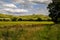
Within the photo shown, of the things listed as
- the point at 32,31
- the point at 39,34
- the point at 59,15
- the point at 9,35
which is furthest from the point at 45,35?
the point at 59,15

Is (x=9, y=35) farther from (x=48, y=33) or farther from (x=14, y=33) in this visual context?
(x=48, y=33)

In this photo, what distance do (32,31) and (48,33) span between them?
1.44m

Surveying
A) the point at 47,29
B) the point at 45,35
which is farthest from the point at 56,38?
the point at 47,29

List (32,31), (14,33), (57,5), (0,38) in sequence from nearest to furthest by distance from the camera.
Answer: (0,38), (14,33), (32,31), (57,5)

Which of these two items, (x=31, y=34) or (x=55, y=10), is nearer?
(x=31, y=34)

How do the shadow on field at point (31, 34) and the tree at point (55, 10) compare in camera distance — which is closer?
the shadow on field at point (31, 34)

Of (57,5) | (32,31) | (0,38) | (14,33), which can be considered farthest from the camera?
(57,5)

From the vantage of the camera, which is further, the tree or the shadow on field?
the tree

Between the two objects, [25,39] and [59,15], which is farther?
[59,15]

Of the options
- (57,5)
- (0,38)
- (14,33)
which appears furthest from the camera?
(57,5)

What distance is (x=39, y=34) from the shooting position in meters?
15.3

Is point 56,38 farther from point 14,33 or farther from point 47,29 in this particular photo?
point 14,33

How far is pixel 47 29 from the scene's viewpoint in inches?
643

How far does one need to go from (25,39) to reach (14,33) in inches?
45.5
